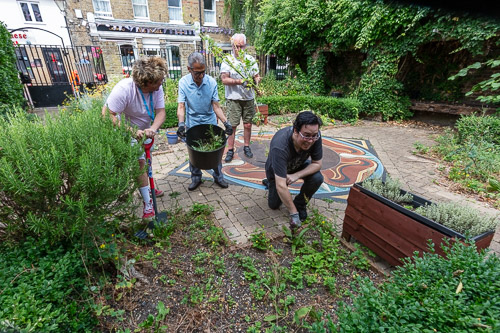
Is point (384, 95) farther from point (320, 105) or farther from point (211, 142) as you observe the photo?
point (211, 142)

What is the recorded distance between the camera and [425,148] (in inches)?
217

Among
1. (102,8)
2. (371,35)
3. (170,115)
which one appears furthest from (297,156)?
(102,8)

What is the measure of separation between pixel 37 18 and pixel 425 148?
23.4 meters

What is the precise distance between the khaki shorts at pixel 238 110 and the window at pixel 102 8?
14691 mm

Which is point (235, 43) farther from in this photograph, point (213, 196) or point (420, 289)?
point (420, 289)

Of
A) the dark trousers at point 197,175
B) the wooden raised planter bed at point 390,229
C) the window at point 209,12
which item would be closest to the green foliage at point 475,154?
the wooden raised planter bed at point 390,229

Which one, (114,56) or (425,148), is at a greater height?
(114,56)

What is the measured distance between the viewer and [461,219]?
1.90m

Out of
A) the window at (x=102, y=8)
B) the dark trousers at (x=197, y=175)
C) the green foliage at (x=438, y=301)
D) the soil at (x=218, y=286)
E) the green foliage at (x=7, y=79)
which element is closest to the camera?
the green foliage at (x=438, y=301)

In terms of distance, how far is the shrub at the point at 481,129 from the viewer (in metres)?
5.34

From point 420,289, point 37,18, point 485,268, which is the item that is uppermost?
point 37,18

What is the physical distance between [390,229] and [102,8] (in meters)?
18.2

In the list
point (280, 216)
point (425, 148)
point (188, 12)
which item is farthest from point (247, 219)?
point (188, 12)

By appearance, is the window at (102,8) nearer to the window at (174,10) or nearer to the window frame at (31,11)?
the window at (174,10)
